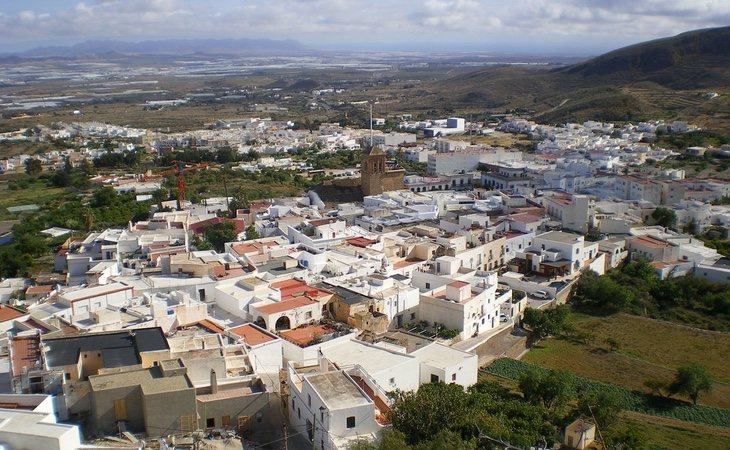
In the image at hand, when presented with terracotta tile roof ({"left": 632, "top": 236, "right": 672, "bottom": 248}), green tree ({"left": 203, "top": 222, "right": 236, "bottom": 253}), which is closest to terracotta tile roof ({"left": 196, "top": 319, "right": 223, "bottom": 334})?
green tree ({"left": 203, "top": 222, "right": 236, "bottom": 253})

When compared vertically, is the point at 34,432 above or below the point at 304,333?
above

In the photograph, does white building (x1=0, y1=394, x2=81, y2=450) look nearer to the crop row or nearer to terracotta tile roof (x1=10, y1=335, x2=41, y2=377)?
terracotta tile roof (x1=10, y1=335, x2=41, y2=377)

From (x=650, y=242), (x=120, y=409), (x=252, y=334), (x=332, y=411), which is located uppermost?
(x=120, y=409)

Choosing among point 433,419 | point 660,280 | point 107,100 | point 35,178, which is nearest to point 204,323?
point 433,419

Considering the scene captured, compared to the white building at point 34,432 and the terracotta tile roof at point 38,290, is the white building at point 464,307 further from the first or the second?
the white building at point 34,432

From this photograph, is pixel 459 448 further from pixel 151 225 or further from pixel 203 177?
pixel 203 177

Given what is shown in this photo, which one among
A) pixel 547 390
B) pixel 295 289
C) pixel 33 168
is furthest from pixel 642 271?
pixel 33 168

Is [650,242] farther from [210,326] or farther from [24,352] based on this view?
[24,352]
